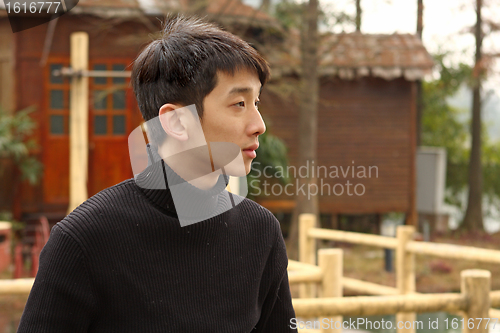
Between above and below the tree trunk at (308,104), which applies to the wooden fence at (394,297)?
below

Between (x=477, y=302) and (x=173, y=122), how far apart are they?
1.75 metres

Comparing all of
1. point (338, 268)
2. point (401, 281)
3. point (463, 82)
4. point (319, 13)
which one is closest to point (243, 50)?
point (338, 268)

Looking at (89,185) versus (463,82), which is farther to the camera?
(463,82)

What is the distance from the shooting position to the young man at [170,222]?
93 cm

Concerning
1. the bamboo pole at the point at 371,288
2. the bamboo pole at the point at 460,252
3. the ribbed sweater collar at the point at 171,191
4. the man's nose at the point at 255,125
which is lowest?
the bamboo pole at the point at 371,288

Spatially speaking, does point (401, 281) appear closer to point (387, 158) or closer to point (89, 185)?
point (89, 185)

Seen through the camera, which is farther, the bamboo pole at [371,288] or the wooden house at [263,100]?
the wooden house at [263,100]

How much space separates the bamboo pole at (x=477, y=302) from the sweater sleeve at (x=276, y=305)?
128 cm

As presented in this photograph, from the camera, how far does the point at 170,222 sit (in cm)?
101

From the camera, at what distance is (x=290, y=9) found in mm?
8742

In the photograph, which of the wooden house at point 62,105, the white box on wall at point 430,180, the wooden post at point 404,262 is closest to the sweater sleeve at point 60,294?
the wooden post at point 404,262

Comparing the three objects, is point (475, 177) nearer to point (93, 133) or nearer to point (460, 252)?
point (93, 133)

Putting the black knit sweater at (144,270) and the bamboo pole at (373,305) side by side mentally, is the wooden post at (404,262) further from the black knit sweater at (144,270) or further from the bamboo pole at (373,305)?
the black knit sweater at (144,270)

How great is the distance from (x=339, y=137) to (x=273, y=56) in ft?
7.41
